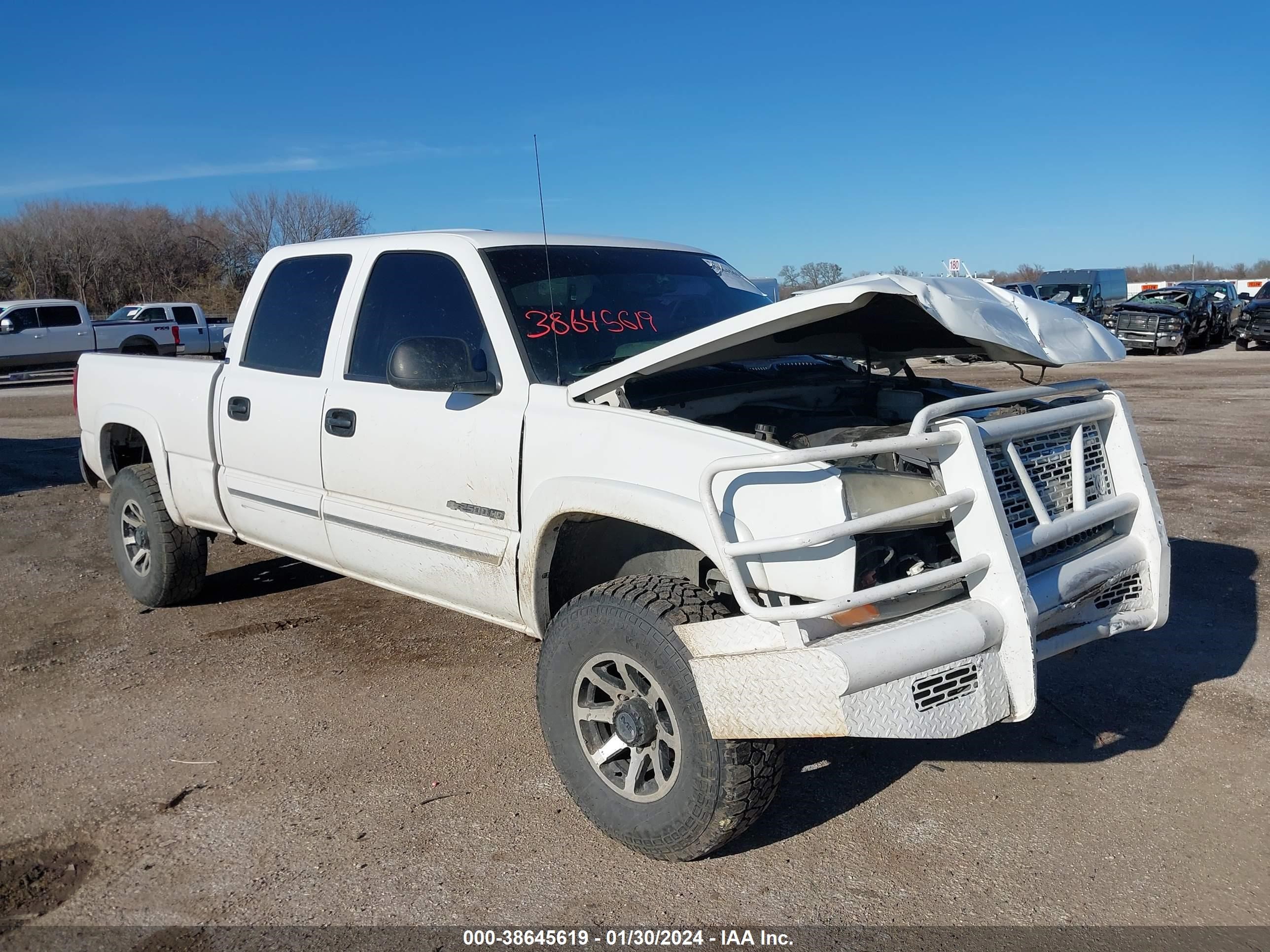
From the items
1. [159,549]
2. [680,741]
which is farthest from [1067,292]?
[680,741]

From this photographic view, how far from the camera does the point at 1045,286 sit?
34.3 meters

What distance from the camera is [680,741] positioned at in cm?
293

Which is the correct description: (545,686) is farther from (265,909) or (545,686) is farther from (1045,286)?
(1045,286)

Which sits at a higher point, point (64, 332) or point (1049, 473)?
point (64, 332)

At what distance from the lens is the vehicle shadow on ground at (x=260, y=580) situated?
6004 millimetres

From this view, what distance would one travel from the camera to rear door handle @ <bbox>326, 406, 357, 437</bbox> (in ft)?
13.8

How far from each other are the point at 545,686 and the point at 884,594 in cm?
121

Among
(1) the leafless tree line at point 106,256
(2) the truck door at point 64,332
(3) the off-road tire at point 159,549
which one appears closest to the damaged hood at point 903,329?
(3) the off-road tire at point 159,549

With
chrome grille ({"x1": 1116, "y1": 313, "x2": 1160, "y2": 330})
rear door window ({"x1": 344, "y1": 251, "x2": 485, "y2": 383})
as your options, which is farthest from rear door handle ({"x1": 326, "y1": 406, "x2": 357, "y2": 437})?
chrome grille ({"x1": 1116, "y1": 313, "x2": 1160, "y2": 330})

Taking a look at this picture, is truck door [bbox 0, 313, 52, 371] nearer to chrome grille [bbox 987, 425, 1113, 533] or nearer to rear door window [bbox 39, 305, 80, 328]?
rear door window [bbox 39, 305, 80, 328]

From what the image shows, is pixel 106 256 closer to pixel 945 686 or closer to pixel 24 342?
pixel 24 342

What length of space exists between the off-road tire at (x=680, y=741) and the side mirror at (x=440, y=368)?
917 mm

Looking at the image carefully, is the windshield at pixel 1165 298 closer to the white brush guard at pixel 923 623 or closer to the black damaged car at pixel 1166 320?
the black damaged car at pixel 1166 320

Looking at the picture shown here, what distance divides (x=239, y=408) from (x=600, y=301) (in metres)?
1.93
